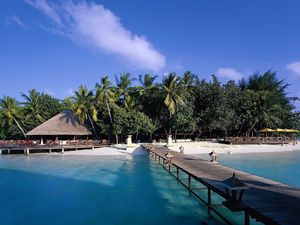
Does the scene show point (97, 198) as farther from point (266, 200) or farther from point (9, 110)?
point (9, 110)

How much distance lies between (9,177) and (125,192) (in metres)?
9.15

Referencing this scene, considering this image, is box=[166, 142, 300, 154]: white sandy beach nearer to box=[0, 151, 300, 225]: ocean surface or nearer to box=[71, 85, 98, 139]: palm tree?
box=[0, 151, 300, 225]: ocean surface

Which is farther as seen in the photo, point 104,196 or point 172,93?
point 172,93

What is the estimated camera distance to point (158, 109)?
32.4m

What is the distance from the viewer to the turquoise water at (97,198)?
9070 millimetres

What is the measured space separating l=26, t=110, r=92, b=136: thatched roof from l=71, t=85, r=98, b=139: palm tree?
1476mm

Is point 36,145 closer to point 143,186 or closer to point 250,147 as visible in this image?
point 143,186

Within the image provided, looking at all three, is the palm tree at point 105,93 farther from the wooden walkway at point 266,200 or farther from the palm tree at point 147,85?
the wooden walkway at point 266,200

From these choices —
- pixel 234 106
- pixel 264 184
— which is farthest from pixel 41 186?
pixel 234 106

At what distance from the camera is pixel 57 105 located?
40.6m

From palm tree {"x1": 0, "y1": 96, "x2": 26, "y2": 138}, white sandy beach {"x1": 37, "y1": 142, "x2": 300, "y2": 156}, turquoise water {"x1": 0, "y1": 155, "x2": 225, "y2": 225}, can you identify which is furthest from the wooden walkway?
palm tree {"x1": 0, "y1": 96, "x2": 26, "y2": 138}

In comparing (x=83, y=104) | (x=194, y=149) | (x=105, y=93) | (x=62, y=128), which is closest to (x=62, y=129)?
(x=62, y=128)

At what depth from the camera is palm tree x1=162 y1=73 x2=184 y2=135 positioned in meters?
29.7

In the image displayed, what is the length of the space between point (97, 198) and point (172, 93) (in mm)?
20306
